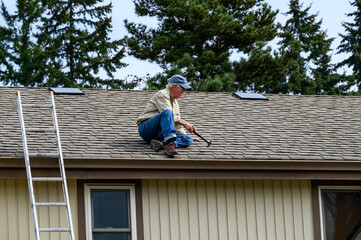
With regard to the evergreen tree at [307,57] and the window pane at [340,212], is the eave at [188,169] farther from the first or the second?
the evergreen tree at [307,57]

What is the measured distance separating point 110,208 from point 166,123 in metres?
1.44

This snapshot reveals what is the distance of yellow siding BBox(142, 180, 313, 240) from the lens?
10.7m

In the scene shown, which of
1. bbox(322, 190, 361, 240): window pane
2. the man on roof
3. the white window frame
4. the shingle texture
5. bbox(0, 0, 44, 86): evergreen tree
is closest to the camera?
the white window frame

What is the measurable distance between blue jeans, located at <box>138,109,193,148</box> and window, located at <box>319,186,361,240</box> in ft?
7.22

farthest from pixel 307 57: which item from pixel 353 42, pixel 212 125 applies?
pixel 212 125

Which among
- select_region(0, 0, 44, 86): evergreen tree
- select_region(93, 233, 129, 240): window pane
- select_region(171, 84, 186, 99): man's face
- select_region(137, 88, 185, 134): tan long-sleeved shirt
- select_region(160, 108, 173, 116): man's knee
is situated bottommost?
select_region(93, 233, 129, 240): window pane

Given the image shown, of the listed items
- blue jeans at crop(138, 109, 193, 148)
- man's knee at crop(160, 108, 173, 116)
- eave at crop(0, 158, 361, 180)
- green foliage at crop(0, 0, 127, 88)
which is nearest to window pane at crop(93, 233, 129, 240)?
eave at crop(0, 158, 361, 180)

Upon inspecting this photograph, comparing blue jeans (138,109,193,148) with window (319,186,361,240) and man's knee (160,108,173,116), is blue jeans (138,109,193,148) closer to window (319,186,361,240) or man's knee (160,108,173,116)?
man's knee (160,108,173,116)

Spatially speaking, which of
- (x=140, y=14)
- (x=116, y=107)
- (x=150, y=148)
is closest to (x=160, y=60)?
(x=140, y=14)

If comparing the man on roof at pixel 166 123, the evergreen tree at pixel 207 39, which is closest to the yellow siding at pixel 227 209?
the man on roof at pixel 166 123

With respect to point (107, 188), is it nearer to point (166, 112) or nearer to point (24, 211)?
point (24, 211)

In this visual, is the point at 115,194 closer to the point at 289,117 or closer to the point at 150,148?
the point at 150,148

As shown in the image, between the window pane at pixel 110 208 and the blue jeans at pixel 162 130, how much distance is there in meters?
1.02

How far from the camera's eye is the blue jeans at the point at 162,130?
10859 mm
